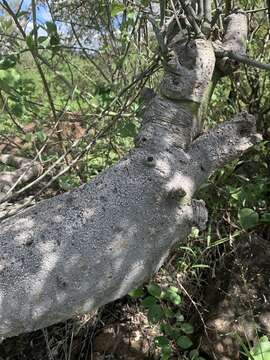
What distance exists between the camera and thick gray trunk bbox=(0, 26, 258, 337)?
1.15m

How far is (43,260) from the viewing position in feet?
3.80

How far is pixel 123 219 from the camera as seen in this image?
4.05 ft

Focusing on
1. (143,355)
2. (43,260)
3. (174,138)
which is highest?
(174,138)

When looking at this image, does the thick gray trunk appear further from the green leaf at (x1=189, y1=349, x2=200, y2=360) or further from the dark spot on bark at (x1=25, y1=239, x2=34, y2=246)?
the green leaf at (x1=189, y1=349, x2=200, y2=360)

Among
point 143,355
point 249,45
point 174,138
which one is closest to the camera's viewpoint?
point 174,138

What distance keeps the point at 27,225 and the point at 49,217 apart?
0.21 feet

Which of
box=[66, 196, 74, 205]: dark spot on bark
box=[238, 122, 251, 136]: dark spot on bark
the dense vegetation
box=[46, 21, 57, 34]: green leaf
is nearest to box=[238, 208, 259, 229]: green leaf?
the dense vegetation

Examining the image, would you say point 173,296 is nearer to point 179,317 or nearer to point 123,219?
point 179,317

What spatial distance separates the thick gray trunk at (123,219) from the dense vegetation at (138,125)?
238 millimetres

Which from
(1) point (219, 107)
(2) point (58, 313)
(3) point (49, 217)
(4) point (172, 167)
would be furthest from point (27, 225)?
(1) point (219, 107)

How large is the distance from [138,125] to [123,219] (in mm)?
1322

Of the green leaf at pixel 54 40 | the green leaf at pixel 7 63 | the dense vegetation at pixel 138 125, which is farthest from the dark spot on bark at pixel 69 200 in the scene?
the green leaf at pixel 54 40

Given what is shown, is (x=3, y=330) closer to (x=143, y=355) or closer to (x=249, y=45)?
(x=143, y=355)

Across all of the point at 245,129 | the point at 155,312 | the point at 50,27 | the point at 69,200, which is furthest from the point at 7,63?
the point at 155,312
